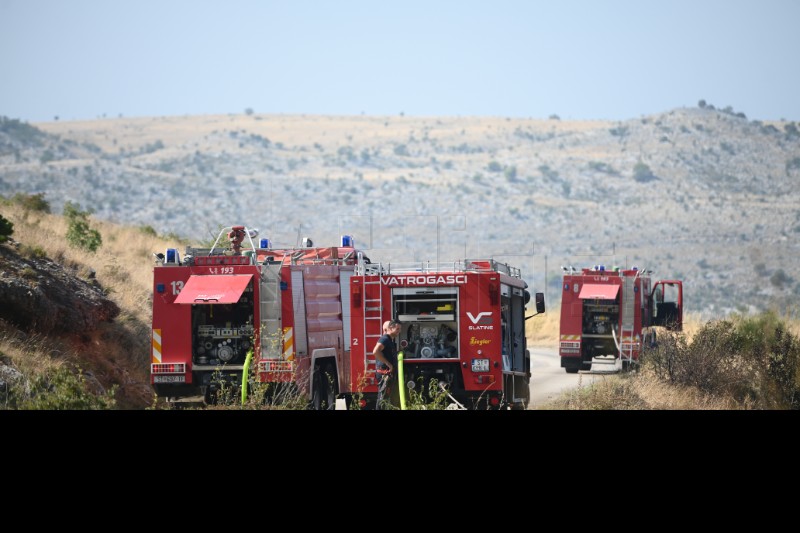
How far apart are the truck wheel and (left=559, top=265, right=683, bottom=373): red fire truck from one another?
1371cm

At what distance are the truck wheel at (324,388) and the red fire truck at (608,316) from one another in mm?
13708

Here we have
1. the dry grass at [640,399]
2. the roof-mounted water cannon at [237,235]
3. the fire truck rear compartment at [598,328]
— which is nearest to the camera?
the dry grass at [640,399]

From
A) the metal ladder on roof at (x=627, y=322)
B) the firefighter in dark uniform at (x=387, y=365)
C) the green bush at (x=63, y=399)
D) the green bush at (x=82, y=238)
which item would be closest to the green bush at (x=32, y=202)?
the green bush at (x=82, y=238)

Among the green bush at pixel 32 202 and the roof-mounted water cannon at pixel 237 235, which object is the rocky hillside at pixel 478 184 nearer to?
the green bush at pixel 32 202

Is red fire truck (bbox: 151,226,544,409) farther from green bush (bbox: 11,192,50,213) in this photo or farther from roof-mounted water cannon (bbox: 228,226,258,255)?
green bush (bbox: 11,192,50,213)

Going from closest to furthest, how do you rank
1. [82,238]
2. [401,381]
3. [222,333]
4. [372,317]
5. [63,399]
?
1. [63,399]
2. [401,381]
3. [372,317]
4. [222,333]
5. [82,238]

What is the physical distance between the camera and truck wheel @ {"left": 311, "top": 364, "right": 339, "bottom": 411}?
18109mm

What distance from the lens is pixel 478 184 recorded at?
13188 cm

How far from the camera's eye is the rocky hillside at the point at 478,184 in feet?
334

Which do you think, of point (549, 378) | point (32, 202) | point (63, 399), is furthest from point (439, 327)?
point (32, 202)

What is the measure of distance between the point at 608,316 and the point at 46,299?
1772 centimetres

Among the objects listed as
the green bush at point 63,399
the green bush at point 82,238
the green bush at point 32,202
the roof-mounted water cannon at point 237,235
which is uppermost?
the green bush at point 32,202

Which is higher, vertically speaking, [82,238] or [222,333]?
[82,238]

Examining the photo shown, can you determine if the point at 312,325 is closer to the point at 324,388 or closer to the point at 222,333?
the point at 324,388
